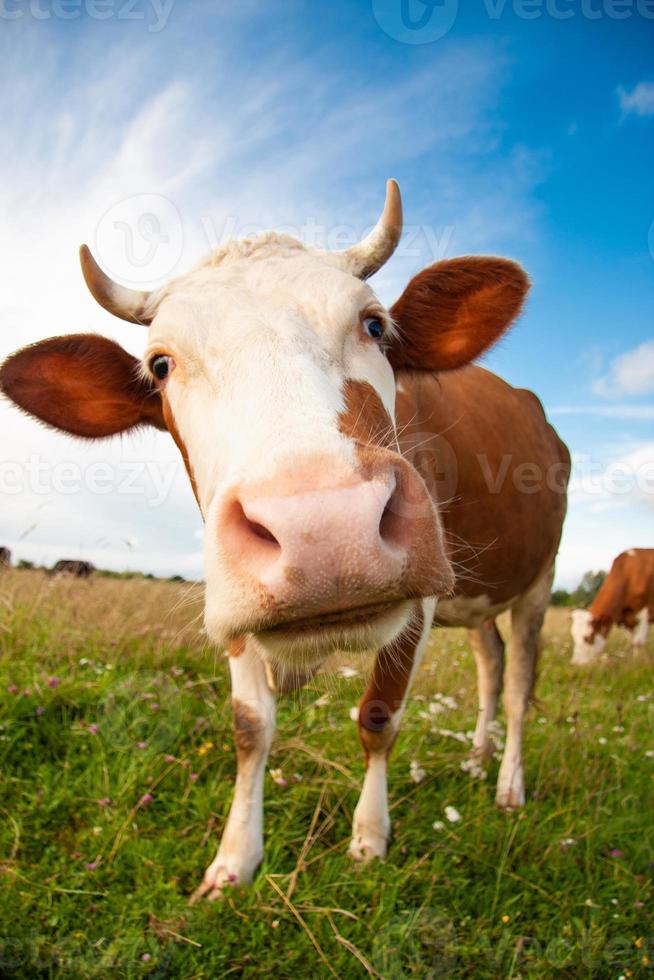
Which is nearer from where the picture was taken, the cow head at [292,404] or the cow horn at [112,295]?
the cow head at [292,404]

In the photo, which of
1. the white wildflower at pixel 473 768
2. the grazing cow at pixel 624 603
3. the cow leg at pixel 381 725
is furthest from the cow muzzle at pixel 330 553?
the grazing cow at pixel 624 603

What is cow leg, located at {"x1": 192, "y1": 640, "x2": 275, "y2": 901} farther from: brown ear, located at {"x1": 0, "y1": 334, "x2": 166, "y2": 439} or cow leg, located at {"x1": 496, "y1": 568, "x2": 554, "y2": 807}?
cow leg, located at {"x1": 496, "y1": 568, "x2": 554, "y2": 807}

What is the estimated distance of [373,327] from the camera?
2490 mm

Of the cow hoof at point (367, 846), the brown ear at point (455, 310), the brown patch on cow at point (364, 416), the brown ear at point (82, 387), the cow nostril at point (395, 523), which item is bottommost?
the cow hoof at point (367, 846)

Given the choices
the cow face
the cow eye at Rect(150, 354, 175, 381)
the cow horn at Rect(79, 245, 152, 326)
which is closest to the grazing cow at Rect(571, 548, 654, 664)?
the cow face

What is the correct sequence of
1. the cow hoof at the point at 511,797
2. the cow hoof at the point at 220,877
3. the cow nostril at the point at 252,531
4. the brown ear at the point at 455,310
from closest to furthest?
the cow nostril at the point at 252,531
the cow hoof at the point at 220,877
the brown ear at the point at 455,310
the cow hoof at the point at 511,797

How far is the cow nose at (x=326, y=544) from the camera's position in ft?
4.74

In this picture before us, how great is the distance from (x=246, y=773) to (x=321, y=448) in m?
2.07

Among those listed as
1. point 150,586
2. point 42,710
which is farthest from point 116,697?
point 150,586

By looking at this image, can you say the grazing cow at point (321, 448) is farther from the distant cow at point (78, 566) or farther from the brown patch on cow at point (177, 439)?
the distant cow at point (78, 566)

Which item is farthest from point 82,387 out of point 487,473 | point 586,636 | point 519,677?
point 586,636

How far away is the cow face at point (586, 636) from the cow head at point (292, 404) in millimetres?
9937

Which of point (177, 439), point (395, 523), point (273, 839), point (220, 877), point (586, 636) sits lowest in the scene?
point (220, 877)

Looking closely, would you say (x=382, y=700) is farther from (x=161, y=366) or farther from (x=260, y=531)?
(x=260, y=531)
